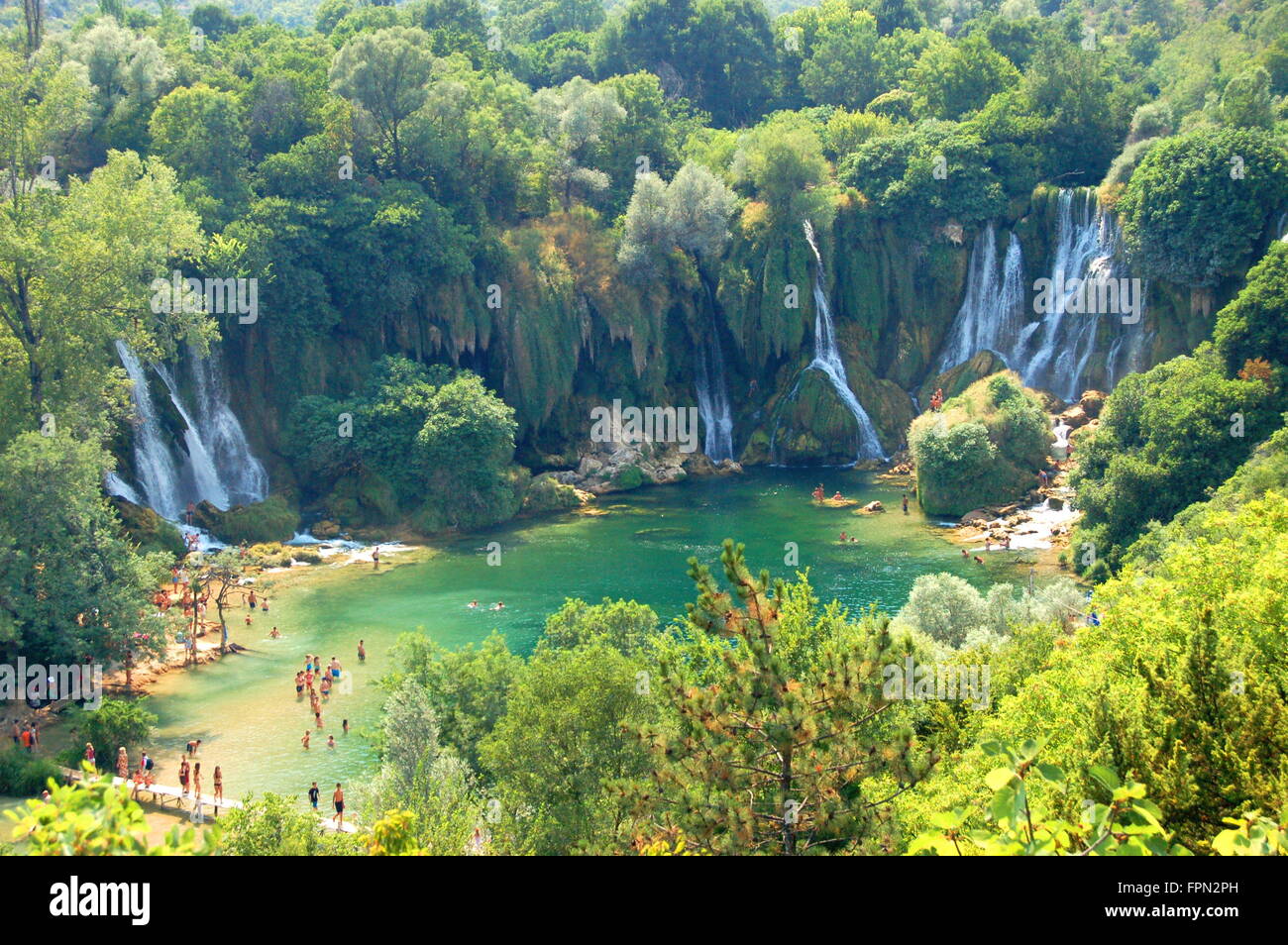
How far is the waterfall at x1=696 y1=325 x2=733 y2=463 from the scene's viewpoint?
209 ft

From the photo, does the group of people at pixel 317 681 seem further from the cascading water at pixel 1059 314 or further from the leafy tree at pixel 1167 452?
the cascading water at pixel 1059 314

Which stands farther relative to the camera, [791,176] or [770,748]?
[791,176]

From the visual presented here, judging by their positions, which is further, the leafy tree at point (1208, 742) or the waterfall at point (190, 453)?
the waterfall at point (190, 453)

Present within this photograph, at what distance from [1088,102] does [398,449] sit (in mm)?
43717

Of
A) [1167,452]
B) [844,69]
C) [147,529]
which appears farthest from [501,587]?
[844,69]

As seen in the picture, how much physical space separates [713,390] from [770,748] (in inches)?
1977

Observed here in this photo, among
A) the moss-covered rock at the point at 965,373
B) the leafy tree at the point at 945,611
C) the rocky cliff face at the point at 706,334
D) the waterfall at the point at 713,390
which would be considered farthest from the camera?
the waterfall at the point at 713,390

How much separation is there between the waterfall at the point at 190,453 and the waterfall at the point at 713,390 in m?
24.3

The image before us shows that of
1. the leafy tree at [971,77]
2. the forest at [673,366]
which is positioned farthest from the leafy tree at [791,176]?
the leafy tree at [971,77]

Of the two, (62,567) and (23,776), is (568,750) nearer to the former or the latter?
(23,776)

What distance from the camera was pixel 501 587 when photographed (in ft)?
139

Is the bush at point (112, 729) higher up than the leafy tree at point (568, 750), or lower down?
lower down
